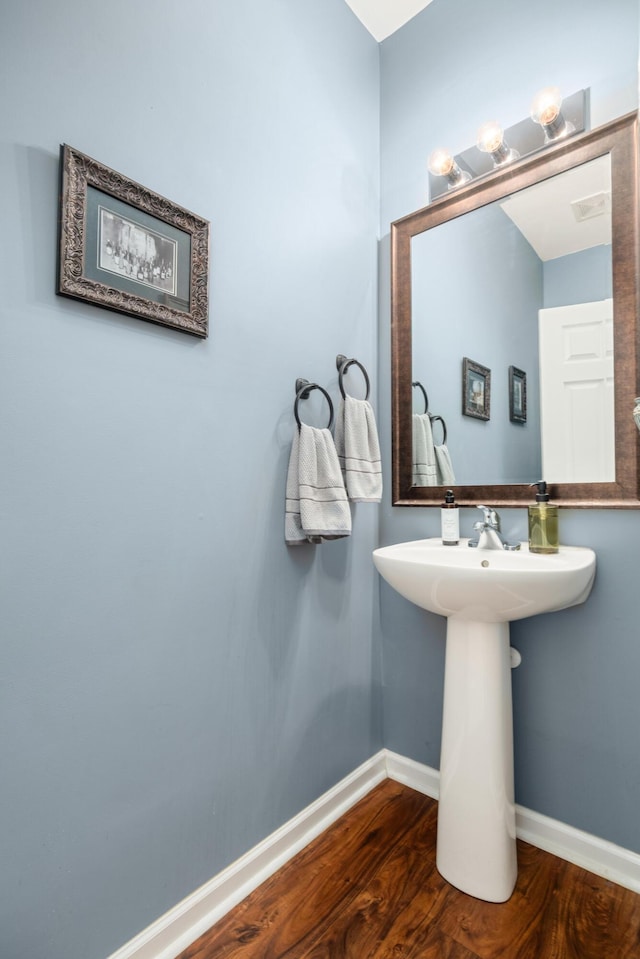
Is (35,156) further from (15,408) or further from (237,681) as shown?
(237,681)

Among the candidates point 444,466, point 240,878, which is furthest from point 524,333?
point 240,878

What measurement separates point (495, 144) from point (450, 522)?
3.78ft

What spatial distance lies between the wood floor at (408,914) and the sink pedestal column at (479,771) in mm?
68

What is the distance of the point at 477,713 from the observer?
1198 mm

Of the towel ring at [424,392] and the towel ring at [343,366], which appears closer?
the towel ring at [343,366]

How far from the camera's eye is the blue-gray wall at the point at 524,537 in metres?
1.22

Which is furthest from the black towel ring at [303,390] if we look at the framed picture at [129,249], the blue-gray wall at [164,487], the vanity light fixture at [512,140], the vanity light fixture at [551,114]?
the vanity light fixture at [551,114]

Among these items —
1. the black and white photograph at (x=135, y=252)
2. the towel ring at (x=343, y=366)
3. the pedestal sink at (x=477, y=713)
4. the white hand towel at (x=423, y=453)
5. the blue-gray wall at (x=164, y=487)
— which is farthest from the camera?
the white hand towel at (x=423, y=453)

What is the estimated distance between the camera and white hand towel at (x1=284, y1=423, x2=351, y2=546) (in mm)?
1293

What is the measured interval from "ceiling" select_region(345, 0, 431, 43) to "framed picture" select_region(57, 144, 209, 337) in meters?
1.25

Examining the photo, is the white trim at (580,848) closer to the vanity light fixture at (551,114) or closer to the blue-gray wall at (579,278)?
the blue-gray wall at (579,278)

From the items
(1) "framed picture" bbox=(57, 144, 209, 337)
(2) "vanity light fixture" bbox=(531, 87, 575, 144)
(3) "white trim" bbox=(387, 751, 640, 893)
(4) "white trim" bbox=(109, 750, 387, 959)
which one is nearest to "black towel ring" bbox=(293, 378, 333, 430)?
(1) "framed picture" bbox=(57, 144, 209, 337)

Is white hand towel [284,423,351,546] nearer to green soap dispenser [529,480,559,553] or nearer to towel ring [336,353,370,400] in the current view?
towel ring [336,353,370,400]

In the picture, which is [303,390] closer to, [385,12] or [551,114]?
[551,114]
